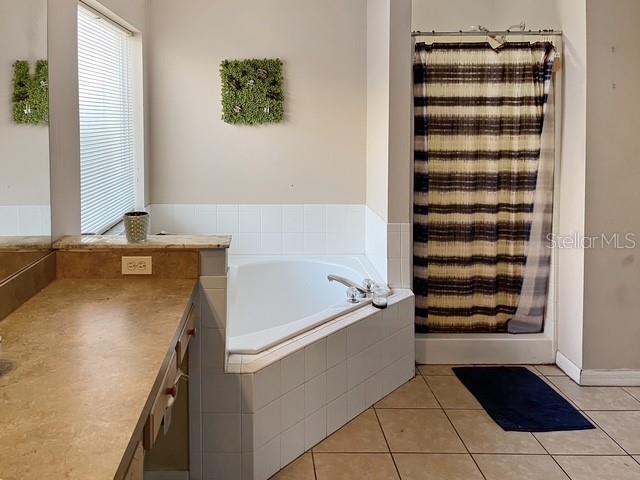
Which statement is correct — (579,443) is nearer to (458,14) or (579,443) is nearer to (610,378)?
(610,378)

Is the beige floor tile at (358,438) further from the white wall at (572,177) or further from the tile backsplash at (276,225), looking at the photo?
the tile backsplash at (276,225)

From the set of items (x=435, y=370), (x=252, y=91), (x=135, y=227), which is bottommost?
(x=435, y=370)

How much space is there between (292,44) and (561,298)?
8.13 feet

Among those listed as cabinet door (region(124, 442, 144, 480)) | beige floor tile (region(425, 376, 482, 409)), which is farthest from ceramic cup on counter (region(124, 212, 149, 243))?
beige floor tile (region(425, 376, 482, 409))

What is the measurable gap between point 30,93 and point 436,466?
215 centimetres

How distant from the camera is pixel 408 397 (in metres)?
3.87

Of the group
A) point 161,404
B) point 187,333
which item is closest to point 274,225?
point 187,333

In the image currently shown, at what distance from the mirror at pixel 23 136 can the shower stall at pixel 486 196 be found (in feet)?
7.37

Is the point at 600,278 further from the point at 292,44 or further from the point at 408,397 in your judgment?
the point at 292,44

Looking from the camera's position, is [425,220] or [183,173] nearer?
[425,220]

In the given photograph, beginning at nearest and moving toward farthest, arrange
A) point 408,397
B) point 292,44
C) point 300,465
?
point 300,465
point 408,397
point 292,44

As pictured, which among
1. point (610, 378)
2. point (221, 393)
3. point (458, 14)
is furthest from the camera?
point (458, 14)

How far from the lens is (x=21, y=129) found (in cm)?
238

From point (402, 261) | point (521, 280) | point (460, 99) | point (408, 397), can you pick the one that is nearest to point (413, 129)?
point (460, 99)
